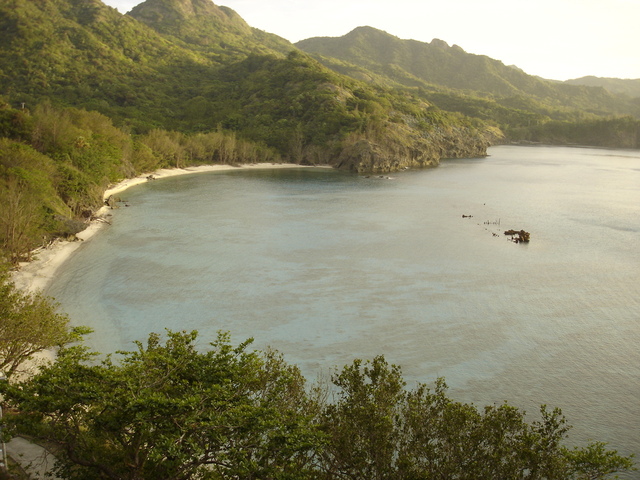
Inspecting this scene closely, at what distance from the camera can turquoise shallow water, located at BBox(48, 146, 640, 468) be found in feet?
94.4

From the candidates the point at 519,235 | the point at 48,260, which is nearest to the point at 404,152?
the point at 519,235

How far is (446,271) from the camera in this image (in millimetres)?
47562

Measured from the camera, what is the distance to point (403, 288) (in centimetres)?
4244

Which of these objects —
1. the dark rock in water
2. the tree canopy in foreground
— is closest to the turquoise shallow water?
the dark rock in water

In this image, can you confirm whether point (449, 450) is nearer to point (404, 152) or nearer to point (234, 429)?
point (234, 429)

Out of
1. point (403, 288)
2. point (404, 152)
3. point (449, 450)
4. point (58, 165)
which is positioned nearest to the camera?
point (449, 450)

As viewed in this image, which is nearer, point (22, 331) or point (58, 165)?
point (22, 331)

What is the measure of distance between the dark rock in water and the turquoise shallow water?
5.29ft

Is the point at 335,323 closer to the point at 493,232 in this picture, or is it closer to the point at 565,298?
the point at 565,298

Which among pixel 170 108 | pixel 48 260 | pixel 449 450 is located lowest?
pixel 48 260

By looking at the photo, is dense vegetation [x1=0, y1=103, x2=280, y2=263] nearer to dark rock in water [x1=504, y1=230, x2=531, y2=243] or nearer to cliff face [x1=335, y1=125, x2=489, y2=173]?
cliff face [x1=335, y1=125, x2=489, y2=173]

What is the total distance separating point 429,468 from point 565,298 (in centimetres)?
3154

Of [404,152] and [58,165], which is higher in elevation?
[404,152]

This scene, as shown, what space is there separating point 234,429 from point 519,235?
56309 millimetres
